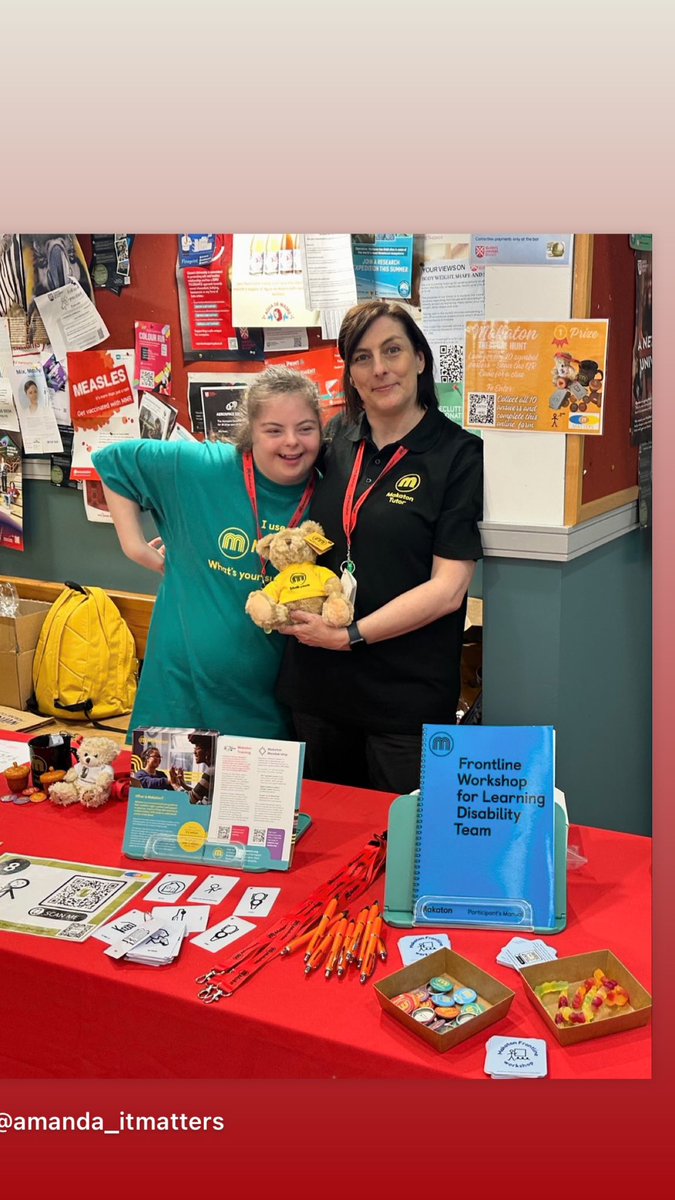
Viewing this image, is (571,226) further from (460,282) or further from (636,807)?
(636,807)

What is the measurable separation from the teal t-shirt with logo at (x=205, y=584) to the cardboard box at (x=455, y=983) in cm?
80

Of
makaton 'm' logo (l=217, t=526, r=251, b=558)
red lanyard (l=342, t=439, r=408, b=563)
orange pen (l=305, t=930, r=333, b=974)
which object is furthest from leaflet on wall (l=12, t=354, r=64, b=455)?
orange pen (l=305, t=930, r=333, b=974)

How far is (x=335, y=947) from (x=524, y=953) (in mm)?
293

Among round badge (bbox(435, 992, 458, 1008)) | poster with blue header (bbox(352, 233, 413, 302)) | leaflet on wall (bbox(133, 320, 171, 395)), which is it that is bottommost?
A: round badge (bbox(435, 992, 458, 1008))

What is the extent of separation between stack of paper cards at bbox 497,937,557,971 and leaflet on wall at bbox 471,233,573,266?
1.15 m

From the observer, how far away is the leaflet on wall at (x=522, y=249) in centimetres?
175

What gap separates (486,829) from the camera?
1676 mm

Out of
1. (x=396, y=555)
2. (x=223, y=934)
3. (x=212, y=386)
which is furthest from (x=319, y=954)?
(x=212, y=386)

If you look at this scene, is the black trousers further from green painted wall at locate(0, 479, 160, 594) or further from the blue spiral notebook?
green painted wall at locate(0, 479, 160, 594)

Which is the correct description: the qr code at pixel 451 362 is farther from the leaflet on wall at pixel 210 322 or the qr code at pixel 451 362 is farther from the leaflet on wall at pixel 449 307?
the leaflet on wall at pixel 210 322

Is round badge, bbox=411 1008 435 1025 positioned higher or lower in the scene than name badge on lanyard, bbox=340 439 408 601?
lower

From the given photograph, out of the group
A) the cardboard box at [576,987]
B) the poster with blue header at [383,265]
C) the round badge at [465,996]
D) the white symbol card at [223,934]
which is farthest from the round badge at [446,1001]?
the poster with blue header at [383,265]

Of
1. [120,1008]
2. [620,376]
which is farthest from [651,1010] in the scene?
[620,376]

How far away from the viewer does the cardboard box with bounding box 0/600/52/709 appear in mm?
2188
